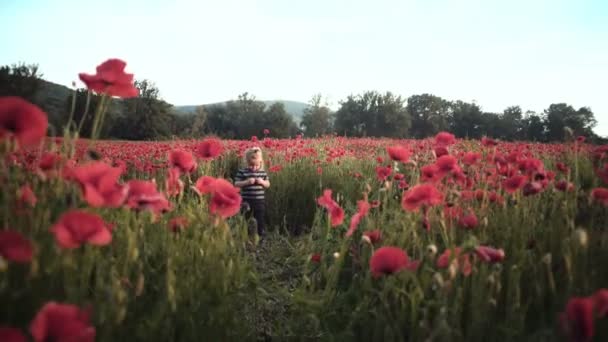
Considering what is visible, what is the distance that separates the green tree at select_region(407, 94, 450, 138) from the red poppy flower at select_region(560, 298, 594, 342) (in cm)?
6356

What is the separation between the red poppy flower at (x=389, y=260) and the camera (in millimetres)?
1536

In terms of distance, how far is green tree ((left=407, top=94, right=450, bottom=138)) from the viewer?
6323 centimetres

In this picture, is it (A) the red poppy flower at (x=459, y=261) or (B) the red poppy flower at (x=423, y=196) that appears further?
(B) the red poppy flower at (x=423, y=196)

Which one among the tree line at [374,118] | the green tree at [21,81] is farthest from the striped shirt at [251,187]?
the tree line at [374,118]

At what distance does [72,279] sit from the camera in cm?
148

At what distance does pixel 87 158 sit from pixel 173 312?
778mm

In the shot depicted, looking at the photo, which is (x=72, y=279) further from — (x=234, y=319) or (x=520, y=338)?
(x=520, y=338)

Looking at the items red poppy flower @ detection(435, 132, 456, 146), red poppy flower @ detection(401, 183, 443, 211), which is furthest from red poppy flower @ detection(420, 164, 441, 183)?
red poppy flower @ detection(435, 132, 456, 146)

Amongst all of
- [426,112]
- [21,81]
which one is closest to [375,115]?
[426,112]

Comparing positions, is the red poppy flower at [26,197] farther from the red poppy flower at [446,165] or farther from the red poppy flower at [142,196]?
the red poppy flower at [446,165]

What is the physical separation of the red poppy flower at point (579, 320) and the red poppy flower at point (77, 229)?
135 cm

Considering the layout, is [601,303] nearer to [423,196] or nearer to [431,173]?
[423,196]

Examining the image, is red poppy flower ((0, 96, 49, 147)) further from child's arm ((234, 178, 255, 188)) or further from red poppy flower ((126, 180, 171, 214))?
child's arm ((234, 178, 255, 188))

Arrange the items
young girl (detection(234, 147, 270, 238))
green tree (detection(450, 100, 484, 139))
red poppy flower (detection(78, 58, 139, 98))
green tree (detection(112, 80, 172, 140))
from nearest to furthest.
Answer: red poppy flower (detection(78, 58, 139, 98)) → young girl (detection(234, 147, 270, 238)) → green tree (detection(112, 80, 172, 140)) → green tree (detection(450, 100, 484, 139))
